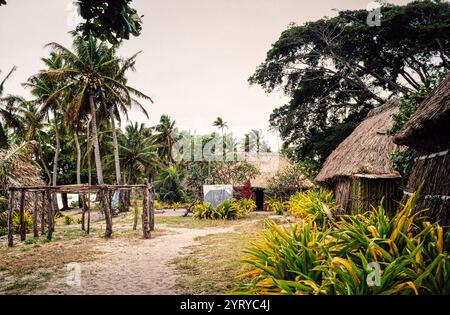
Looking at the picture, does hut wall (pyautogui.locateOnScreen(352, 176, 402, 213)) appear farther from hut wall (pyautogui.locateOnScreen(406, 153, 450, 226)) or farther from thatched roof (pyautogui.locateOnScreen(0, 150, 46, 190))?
thatched roof (pyautogui.locateOnScreen(0, 150, 46, 190))

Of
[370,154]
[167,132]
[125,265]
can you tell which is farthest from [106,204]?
[167,132]

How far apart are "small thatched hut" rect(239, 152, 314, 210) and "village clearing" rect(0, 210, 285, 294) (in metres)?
14.1

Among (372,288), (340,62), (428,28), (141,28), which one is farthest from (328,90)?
(372,288)

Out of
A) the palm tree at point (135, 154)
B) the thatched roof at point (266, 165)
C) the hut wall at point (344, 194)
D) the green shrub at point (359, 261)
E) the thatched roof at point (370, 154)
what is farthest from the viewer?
the palm tree at point (135, 154)

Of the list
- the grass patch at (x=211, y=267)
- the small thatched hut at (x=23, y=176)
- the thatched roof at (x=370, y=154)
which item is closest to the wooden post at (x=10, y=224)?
the small thatched hut at (x=23, y=176)

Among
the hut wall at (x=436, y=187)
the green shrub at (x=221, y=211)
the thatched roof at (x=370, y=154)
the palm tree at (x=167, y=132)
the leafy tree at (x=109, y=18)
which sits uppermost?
the palm tree at (x=167, y=132)

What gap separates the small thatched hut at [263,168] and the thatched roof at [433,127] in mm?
18652

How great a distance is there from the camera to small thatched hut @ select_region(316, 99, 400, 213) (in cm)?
780

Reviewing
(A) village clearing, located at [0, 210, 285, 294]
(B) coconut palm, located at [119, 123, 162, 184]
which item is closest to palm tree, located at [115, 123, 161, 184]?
(B) coconut palm, located at [119, 123, 162, 184]

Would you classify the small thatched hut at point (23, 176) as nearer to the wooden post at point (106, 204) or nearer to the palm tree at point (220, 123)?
the wooden post at point (106, 204)

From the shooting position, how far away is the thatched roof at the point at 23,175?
40.8ft
